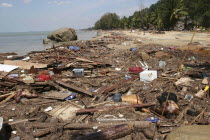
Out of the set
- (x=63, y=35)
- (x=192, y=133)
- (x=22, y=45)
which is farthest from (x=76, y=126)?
(x=63, y=35)

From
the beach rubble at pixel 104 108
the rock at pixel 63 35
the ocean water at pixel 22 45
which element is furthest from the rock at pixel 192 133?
the rock at pixel 63 35

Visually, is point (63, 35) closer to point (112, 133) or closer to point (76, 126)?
point (76, 126)

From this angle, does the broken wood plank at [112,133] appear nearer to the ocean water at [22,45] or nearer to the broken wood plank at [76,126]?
the broken wood plank at [76,126]

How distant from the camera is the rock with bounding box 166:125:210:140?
2912 mm

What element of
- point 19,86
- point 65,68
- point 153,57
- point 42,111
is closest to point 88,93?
point 42,111

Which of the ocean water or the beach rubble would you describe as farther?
the ocean water

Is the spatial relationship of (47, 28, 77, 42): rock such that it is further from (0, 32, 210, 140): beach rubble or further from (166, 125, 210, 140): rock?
(166, 125, 210, 140): rock

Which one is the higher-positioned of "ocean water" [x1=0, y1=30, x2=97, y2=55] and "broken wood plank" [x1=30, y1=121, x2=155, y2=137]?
"ocean water" [x1=0, y1=30, x2=97, y2=55]

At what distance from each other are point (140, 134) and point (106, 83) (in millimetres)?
3676

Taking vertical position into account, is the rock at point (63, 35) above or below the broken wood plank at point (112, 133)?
above

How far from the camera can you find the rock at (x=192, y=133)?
291cm

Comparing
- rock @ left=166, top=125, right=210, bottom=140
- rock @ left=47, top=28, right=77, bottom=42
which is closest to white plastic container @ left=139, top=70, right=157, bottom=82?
rock @ left=166, top=125, right=210, bottom=140

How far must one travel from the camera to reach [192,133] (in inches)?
121

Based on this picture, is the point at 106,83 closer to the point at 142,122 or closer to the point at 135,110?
the point at 135,110
